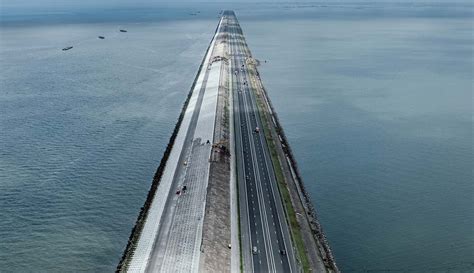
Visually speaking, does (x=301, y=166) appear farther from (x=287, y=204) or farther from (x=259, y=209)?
(x=259, y=209)

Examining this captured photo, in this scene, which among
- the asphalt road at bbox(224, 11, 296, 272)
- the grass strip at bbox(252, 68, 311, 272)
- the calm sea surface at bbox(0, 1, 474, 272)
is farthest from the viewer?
the calm sea surface at bbox(0, 1, 474, 272)

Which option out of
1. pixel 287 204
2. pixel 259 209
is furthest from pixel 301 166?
pixel 259 209

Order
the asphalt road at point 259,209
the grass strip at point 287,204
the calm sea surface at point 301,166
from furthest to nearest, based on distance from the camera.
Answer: the calm sea surface at point 301,166
the grass strip at point 287,204
the asphalt road at point 259,209

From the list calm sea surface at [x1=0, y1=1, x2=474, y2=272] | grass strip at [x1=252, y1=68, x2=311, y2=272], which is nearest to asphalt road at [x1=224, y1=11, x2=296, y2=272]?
grass strip at [x1=252, y1=68, x2=311, y2=272]

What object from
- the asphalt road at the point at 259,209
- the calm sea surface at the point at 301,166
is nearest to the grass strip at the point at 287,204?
the asphalt road at the point at 259,209

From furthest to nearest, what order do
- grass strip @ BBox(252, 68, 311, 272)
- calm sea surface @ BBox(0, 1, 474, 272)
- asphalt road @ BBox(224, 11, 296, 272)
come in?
calm sea surface @ BBox(0, 1, 474, 272) < grass strip @ BBox(252, 68, 311, 272) < asphalt road @ BBox(224, 11, 296, 272)

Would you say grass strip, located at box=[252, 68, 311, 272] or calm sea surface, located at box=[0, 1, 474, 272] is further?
calm sea surface, located at box=[0, 1, 474, 272]

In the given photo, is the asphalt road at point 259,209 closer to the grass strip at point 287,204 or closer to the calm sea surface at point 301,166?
the grass strip at point 287,204

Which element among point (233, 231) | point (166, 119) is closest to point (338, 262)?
point (233, 231)

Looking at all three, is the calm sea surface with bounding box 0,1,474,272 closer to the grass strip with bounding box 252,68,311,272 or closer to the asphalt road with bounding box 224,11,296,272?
the grass strip with bounding box 252,68,311,272
